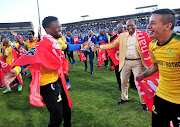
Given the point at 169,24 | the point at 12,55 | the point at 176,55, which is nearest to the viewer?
the point at 176,55

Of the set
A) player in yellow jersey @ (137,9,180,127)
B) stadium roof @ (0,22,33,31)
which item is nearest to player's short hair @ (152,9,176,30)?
player in yellow jersey @ (137,9,180,127)

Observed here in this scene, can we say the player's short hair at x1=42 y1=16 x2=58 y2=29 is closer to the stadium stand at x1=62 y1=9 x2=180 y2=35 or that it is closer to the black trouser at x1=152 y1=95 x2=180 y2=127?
the black trouser at x1=152 y1=95 x2=180 y2=127

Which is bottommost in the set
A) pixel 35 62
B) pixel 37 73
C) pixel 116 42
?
pixel 37 73

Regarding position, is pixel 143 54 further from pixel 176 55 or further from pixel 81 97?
pixel 81 97

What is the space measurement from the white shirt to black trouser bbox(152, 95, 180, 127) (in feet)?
6.09

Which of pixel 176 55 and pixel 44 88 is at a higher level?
pixel 176 55

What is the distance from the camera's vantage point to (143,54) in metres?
3.52

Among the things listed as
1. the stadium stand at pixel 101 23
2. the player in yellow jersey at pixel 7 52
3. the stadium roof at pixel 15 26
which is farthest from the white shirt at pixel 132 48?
the stadium roof at pixel 15 26

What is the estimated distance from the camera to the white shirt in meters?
3.61

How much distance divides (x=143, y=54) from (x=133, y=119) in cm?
162

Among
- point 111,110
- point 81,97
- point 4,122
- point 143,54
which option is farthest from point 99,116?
point 4,122

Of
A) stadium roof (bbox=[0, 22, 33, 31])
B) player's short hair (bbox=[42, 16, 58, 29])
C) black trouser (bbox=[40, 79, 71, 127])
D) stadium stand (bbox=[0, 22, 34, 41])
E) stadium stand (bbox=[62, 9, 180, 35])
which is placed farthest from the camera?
stadium roof (bbox=[0, 22, 33, 31])

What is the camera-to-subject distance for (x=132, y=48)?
11.9 feet

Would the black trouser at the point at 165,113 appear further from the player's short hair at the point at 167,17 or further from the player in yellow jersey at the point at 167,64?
the player's short hair at the point at 167,17
